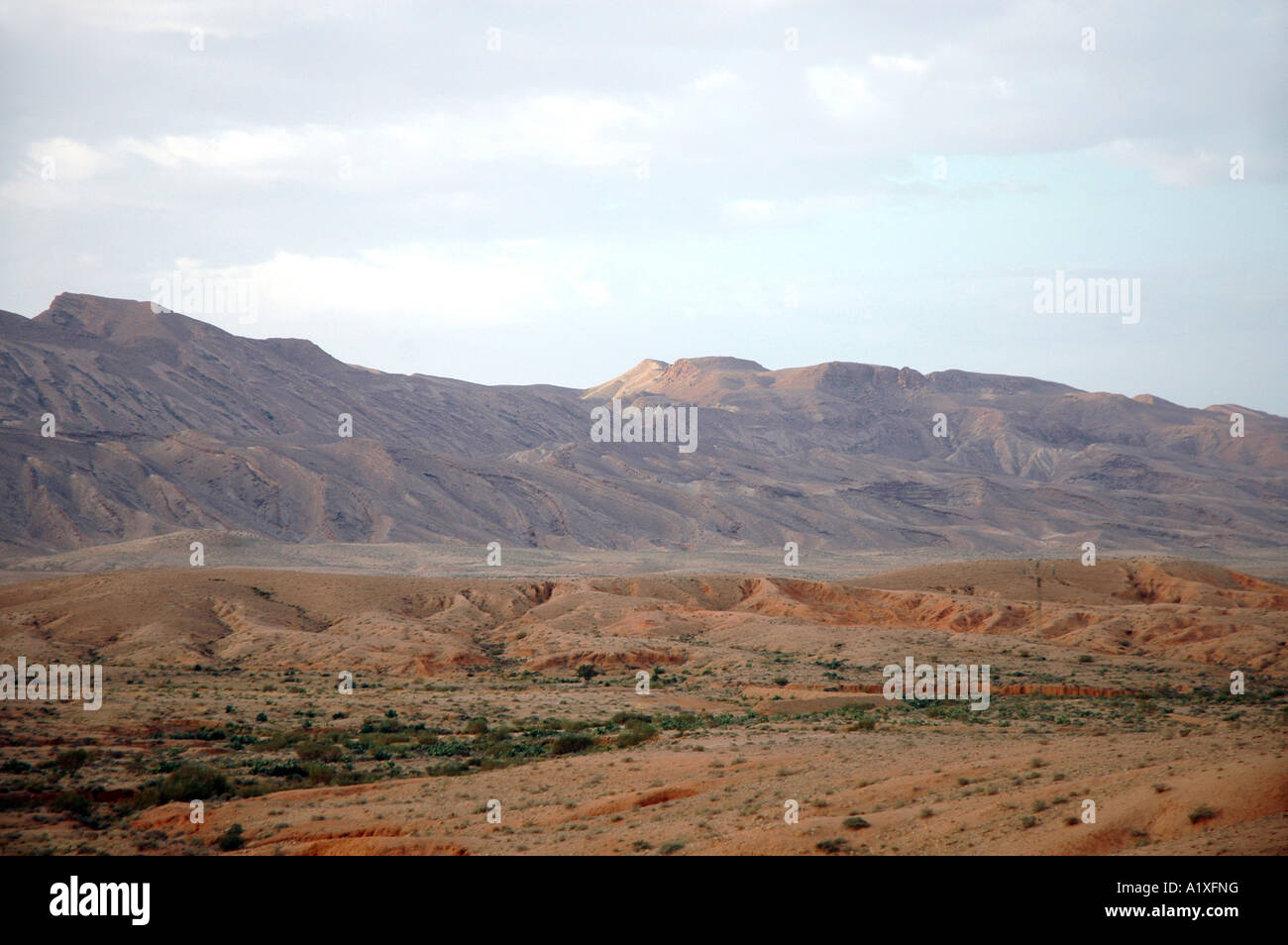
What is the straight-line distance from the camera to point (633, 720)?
28406 millimetres

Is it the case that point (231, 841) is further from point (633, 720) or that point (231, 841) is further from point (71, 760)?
point (633, 720)

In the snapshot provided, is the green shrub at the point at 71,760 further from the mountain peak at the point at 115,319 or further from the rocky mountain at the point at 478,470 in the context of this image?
the mountain peak at the point at 115,319

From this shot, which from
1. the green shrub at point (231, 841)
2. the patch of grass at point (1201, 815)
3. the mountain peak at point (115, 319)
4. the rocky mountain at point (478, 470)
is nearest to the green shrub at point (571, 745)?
the green shrub at point (231, 841)

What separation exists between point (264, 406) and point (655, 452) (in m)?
55.0

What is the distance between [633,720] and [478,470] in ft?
346

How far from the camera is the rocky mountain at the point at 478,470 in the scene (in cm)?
10856

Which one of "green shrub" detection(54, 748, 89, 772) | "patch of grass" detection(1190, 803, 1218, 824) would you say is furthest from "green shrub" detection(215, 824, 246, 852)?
"patch of grass" detection(1190, 803, 1218, 824)

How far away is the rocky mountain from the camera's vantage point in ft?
356

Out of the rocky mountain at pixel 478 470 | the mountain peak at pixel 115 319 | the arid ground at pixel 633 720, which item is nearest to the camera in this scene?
the arid ground at pixel 633 720

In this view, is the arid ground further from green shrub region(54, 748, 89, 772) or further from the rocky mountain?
the rocky mountain

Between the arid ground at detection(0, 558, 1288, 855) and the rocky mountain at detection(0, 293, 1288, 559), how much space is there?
53.3m

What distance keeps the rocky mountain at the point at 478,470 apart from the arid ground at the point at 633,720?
53253 millimetres

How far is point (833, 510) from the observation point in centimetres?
13962

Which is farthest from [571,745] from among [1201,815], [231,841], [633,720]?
[1201,815]
